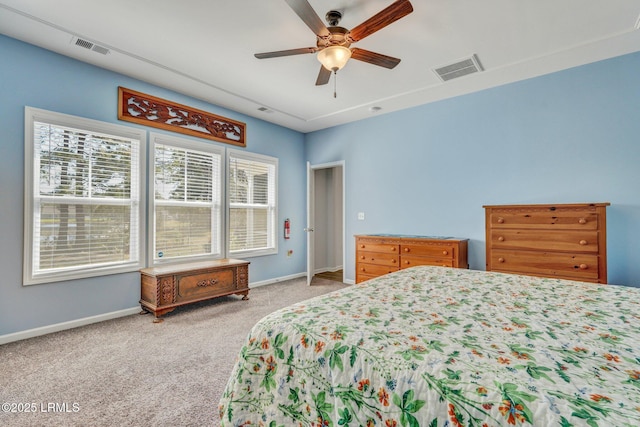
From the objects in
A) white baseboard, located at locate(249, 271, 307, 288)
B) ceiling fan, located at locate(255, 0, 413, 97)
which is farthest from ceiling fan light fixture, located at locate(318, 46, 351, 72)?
white baseboard, located at locate(249, 271, 307, 288)

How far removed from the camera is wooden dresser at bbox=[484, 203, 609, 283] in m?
2.71

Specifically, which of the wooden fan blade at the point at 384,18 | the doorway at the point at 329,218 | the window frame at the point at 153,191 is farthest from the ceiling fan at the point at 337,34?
the doorway at the point at 329,218

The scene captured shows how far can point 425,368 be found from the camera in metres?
0.87

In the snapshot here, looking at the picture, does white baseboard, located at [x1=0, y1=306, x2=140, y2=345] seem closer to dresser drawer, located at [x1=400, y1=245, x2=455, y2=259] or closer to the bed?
the bed

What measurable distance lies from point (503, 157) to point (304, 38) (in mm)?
2759

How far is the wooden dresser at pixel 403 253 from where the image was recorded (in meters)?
3.65

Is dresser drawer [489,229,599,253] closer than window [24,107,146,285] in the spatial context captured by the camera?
Yes

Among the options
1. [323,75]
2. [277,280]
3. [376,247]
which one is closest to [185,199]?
[277,280]

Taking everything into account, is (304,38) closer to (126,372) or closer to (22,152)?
(22,152)

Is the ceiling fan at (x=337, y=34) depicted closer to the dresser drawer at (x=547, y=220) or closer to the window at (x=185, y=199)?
the dresser drawer at (x=547, y=220)

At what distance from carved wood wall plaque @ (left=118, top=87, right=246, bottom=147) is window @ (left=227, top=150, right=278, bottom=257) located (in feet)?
1.04

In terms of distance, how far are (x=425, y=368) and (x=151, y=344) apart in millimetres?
2744

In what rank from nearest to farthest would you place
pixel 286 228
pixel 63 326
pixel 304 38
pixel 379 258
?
pixel 304 38, pixel 63 326, pixel 379 258, pixel 286 228

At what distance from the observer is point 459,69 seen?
10.9ft
